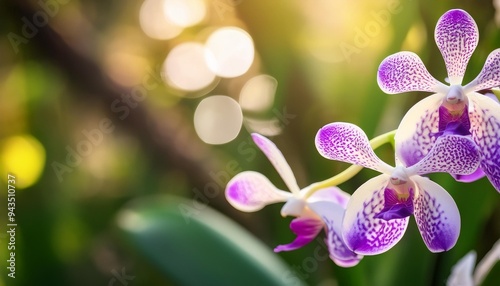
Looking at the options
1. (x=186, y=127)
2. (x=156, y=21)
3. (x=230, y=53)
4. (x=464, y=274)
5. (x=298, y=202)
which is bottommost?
(x=464, y=274)

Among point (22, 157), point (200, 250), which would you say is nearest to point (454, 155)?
point (200, 250)

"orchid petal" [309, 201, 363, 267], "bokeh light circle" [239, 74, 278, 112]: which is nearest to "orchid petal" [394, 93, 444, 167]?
"orchid petal" [309, 201, 363, 267]

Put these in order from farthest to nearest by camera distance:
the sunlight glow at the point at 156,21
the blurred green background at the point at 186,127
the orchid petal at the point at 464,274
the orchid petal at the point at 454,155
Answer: the sunlight glow at the point at 156,21
the blurred green background at the point at 186,127
the orchid petal at the point at 464,274
the orchid petal at the point at 454,155

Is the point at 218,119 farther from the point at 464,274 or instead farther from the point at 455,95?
the point at 455,95

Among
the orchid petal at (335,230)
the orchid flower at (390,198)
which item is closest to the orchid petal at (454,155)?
the orchid flower at (390,198)

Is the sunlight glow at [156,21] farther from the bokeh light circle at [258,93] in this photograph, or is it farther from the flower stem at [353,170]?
the flower stem at [353,170]

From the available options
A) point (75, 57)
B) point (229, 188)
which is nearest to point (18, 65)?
point (75, 57)

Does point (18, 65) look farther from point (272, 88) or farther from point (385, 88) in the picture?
point (385, 88)
